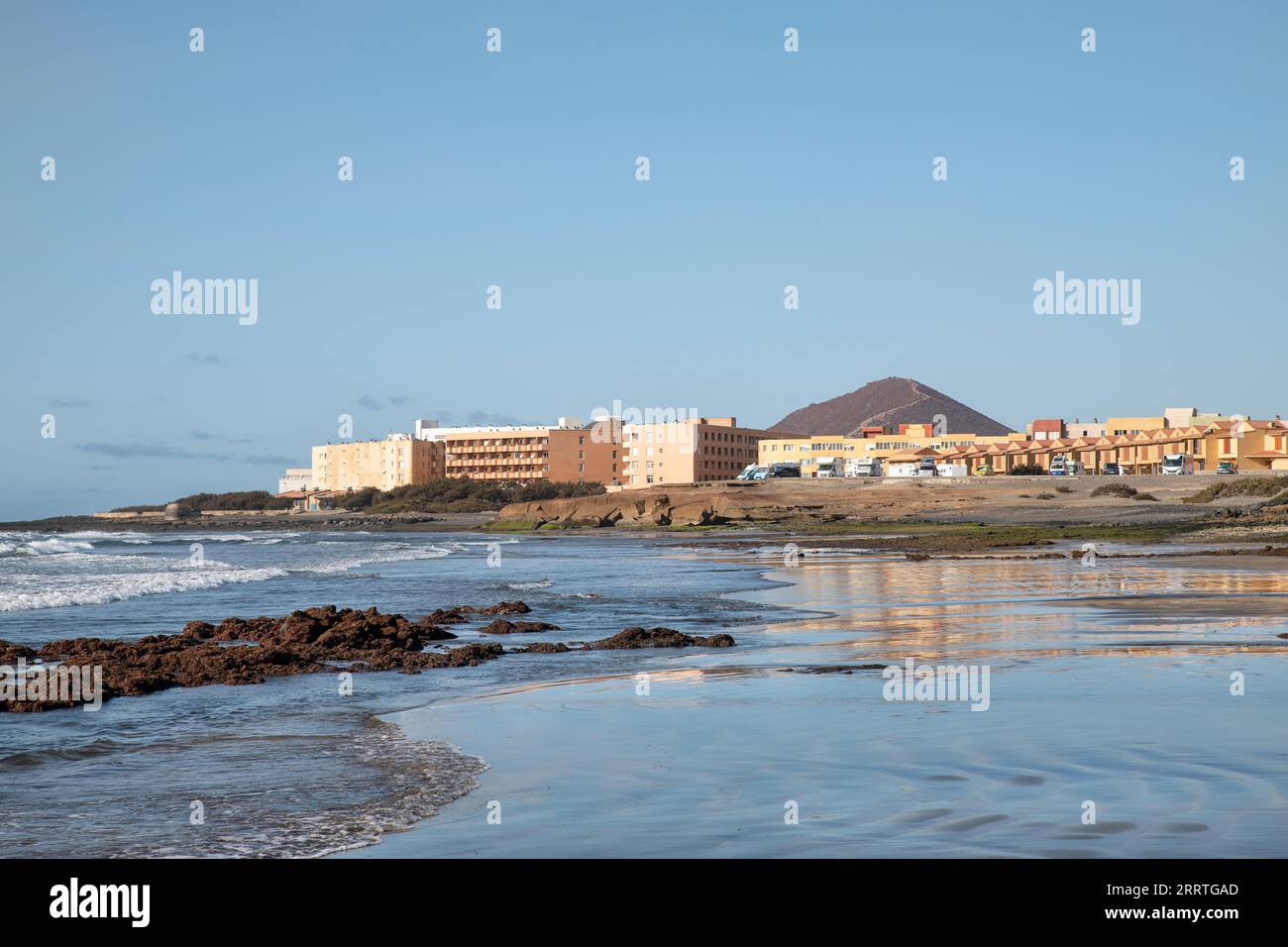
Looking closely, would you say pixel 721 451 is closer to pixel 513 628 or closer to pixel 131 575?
pixel 131 575

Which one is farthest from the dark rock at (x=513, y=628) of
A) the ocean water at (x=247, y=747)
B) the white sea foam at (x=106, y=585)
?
the white sea foam at (x=106, y=585)

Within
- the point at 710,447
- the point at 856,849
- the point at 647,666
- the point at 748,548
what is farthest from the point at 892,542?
the point at 710,447

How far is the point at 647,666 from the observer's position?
14.0 meters

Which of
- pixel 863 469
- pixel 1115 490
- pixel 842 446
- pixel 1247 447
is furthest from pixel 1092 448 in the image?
pixel 1115 490

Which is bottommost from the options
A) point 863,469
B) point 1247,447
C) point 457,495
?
point 457,495

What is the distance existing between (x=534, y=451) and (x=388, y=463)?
851 inches

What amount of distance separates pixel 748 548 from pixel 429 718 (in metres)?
37.7

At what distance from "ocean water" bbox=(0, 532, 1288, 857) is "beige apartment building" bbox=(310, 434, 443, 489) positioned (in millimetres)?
148172

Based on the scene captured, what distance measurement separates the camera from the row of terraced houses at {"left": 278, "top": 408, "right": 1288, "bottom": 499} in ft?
326

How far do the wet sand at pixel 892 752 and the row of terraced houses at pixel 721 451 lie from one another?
80.1 metres

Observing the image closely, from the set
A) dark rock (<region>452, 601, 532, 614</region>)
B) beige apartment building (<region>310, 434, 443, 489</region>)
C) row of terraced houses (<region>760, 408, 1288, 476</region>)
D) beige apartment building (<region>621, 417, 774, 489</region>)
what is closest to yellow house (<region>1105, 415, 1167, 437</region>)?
row of terraced houses (<region>760, 408, 1288, 476</region>)

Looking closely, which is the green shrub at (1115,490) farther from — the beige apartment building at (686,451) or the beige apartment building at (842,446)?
the beige apartment building at (686,451)

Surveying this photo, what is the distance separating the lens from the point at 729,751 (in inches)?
335

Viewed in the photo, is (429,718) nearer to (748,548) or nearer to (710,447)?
(748,548)
